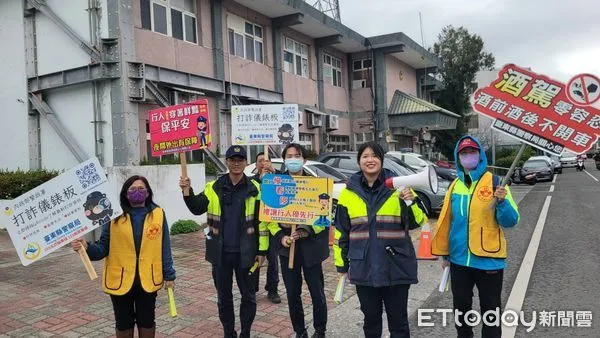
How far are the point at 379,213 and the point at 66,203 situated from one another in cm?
245

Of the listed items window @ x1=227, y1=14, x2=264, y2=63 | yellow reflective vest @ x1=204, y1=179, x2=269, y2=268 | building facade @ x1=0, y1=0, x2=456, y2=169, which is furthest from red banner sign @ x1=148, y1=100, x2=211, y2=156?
window @ x1=227, y1=14, x2=264, y2=63

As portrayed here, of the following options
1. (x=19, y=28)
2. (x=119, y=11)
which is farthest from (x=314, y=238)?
(x=19, y=28)

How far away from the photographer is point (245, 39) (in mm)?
17344

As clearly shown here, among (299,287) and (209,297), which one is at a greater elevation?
(299,287)

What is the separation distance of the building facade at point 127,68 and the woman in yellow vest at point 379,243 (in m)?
9.82

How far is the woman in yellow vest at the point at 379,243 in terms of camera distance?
3.35 metres

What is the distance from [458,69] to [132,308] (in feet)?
139

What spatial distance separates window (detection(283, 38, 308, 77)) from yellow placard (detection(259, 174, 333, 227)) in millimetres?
15957

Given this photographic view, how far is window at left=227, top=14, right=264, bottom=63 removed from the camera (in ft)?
54.5

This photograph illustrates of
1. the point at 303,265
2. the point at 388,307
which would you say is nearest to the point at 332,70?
the point at 303,265

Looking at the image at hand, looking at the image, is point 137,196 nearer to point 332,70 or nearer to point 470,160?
point 470,160

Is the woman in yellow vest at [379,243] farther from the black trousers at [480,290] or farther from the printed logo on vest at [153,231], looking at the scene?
the printed logo on vest at [153,231]

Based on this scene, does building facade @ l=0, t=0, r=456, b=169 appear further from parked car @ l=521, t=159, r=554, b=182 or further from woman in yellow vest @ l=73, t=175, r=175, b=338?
parked car @ l=521, t=159, r=554, b=182

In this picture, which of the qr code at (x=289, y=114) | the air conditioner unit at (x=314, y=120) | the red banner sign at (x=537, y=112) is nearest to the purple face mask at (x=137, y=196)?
the red banner sign at (x=537, y=112)
